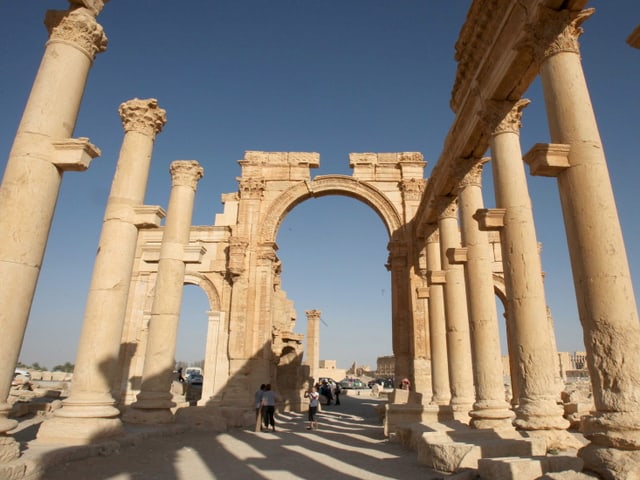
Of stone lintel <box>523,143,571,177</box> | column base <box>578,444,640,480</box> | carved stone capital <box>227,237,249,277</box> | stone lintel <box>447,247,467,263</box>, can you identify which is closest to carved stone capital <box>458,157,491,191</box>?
stone lintel <box>447,247,467,263</box>

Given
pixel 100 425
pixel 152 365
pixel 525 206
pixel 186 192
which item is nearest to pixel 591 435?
pixel 525 206

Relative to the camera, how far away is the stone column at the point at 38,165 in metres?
5.73

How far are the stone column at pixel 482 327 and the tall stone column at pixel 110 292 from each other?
24.2 feet

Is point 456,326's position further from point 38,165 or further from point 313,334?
point 313,334

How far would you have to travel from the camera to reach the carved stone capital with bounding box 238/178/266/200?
21391 mm

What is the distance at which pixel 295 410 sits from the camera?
23.8 m

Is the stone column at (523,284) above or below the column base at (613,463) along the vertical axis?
above

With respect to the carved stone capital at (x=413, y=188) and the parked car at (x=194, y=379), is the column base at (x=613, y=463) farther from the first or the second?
the parked car at (x=194, y=379)

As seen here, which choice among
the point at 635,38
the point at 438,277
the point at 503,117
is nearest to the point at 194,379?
the point at 438,277

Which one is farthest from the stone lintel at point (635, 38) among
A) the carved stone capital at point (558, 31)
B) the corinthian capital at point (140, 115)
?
the corinthian capital at point (140, 115)

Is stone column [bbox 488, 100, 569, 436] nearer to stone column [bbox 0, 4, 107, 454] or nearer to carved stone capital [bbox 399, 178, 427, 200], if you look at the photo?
stone column [bbox 0, 4, 107, 454]

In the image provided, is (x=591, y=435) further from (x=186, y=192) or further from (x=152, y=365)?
(x=186, y=192)

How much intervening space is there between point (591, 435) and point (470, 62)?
26.6 feet

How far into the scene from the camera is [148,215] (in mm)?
9281
